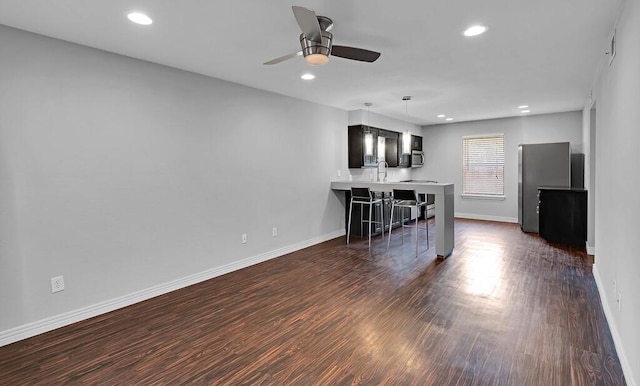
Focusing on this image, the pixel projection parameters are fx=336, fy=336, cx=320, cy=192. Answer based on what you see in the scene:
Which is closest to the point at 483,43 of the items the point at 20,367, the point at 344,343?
the point at 344,343

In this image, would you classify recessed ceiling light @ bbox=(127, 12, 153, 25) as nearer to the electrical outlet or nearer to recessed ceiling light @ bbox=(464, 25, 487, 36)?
the electrical outlet

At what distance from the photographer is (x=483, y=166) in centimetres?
781

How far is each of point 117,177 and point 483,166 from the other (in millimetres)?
7377

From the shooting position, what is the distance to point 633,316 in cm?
184

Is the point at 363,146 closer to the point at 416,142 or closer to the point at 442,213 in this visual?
the point at 442,213

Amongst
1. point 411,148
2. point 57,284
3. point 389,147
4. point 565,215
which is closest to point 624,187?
point 565,215

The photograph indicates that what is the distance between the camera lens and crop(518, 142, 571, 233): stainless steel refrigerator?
5836 millimetres

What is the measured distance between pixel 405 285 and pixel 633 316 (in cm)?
196

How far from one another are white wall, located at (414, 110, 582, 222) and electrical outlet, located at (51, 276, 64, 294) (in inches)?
299

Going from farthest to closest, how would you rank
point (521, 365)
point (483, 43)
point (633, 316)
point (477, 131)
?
point (477, 131), point (483, 43), point (521, 365), point (633, 316)

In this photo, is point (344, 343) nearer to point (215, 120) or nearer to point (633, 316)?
point (633, 316)

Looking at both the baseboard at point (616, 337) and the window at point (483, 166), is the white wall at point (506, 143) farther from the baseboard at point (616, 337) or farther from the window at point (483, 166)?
the baseboard at point (616, 337)

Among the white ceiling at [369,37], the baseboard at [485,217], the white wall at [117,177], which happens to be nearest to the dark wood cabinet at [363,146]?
the white ceiling at [369,37]

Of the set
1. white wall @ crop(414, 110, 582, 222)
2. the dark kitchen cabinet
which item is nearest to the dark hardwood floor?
the dark kitchen cabinet
